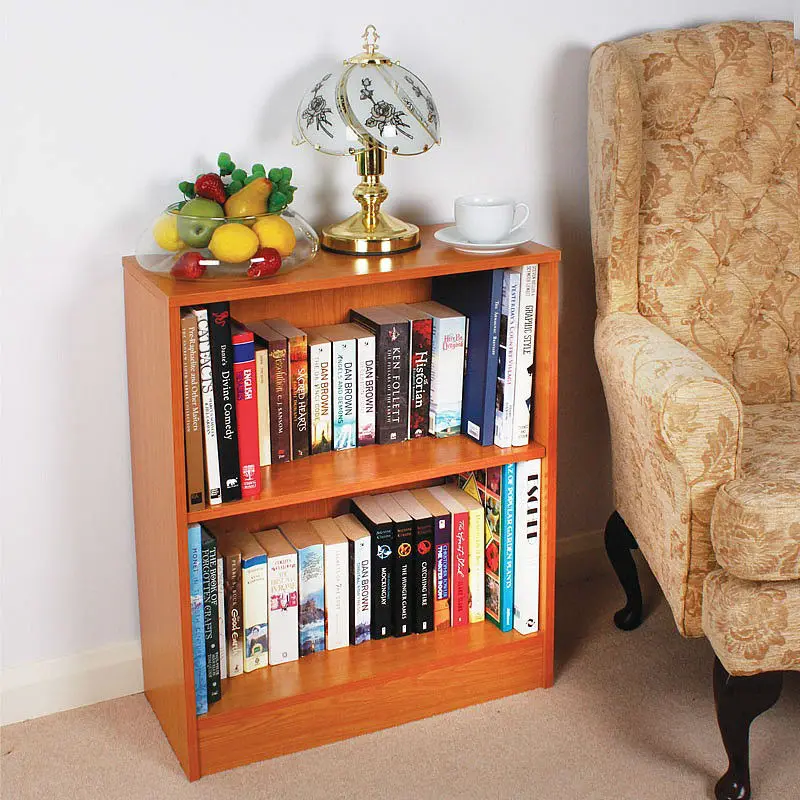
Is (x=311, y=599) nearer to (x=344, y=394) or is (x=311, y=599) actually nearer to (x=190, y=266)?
(x=344, y=394)

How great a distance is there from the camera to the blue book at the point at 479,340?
171 centimetres

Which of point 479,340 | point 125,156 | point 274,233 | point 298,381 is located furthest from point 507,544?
point 125,156

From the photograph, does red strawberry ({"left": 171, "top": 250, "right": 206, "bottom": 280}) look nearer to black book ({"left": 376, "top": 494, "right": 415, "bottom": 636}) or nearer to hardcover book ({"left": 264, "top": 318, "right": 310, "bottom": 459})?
hardcover book ({"left": 264, "top": 318, "right": 310, "bottom": 459})

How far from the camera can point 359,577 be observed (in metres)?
1.80

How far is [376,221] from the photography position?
→ 1698 mm

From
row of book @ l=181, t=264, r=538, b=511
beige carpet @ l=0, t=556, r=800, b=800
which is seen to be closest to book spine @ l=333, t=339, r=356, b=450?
row of book @ l=181, t=264, r=538, b=511

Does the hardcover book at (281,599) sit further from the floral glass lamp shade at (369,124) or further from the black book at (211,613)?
the floral glass lamp shade at (369,124)

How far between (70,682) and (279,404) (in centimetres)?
62

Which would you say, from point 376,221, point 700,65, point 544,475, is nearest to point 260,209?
point 376,221

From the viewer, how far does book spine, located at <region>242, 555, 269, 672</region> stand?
5.62 ft

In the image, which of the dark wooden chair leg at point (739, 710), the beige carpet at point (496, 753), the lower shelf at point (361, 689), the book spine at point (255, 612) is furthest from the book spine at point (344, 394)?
the dark wooden chair leg at point (739, 710)

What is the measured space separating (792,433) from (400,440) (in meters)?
0.64

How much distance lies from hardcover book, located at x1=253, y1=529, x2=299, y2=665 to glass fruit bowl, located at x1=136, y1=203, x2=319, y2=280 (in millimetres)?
481

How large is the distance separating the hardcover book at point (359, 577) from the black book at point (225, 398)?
280 millimetres
